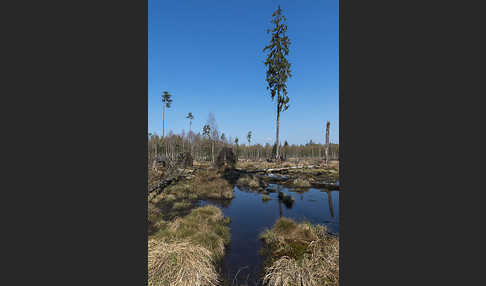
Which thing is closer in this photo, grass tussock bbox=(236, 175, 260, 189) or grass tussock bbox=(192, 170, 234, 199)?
grass tussock bbox=(192, 170, 234, 199)

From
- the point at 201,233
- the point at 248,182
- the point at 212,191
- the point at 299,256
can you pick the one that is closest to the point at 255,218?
the point at 201,233

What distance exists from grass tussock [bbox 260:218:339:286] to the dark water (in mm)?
508

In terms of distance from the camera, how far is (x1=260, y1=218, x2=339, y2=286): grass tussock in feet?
13.2

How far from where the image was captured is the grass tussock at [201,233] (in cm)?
551

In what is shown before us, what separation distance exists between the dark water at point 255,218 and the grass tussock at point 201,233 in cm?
35

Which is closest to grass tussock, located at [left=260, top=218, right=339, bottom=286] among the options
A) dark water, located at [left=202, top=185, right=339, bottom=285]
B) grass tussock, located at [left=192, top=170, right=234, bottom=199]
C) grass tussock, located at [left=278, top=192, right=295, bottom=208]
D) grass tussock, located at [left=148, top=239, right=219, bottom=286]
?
dark water, located at [left=202, top=185, right=339, bottom=285]

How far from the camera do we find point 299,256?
5.01m

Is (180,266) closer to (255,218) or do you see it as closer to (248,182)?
(255,218)

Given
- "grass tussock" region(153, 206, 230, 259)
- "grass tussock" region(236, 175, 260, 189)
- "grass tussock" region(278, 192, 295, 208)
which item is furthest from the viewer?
"grass tussock" region(236, 175, 260, 189)

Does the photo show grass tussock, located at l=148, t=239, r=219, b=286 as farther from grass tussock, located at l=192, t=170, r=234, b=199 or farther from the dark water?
grass tussock, located at l=192, t=170, r=234, b=199

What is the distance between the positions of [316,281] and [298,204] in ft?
24.0

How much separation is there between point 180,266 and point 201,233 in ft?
5.74

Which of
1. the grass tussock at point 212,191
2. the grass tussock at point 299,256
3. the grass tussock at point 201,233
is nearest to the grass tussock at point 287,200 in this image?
the grass tussock at point 212,191
